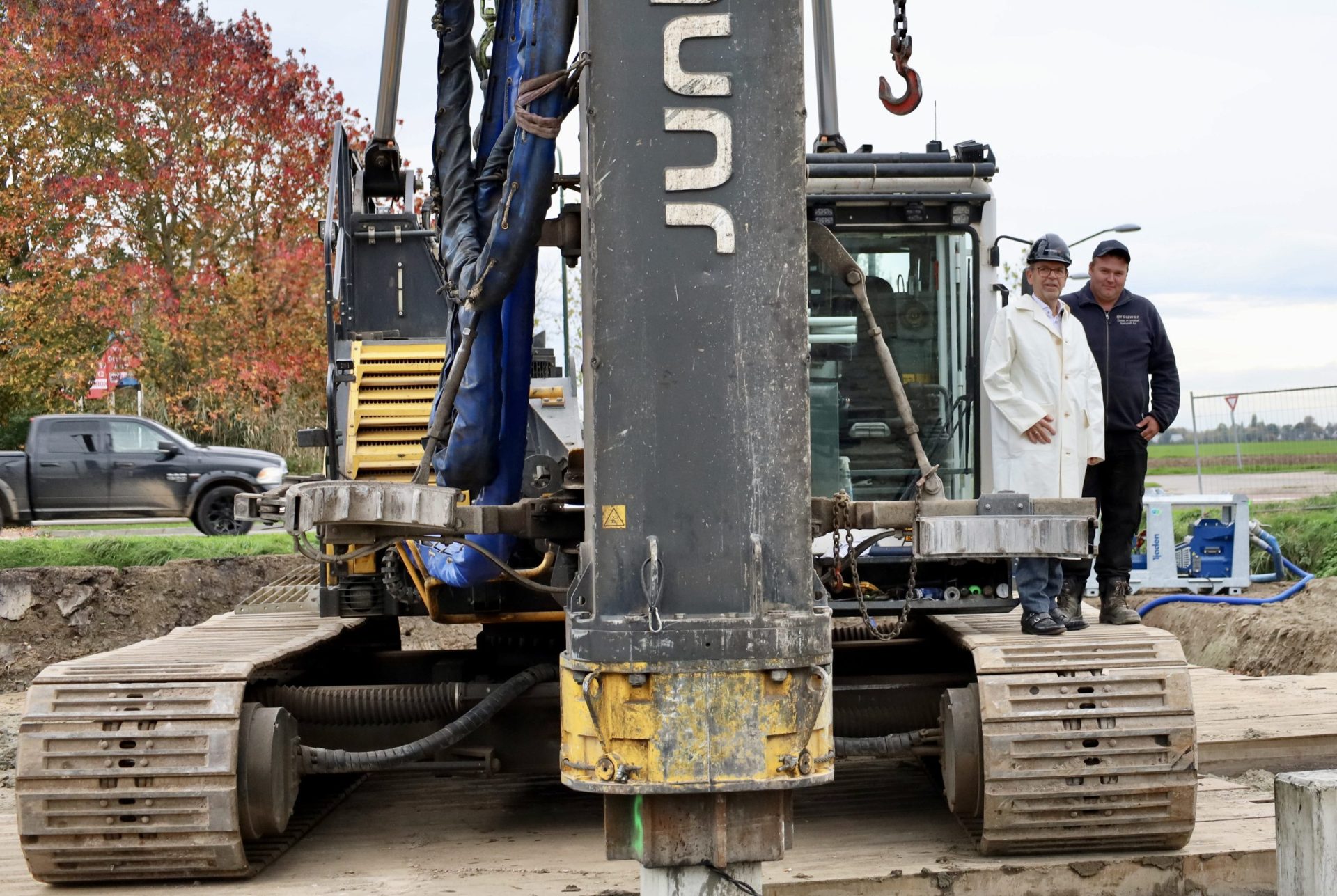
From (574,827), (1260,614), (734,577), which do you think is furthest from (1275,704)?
(734,577)

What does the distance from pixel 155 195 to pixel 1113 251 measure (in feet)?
60.4

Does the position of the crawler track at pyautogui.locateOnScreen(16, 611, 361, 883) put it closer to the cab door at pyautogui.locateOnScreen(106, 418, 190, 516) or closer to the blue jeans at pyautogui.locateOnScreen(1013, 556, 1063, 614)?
the blue jeans at pyautogui.locateOnScreen(1013, 556, 1063, 614)

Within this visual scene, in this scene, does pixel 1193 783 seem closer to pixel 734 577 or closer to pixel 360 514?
pixel 734 577

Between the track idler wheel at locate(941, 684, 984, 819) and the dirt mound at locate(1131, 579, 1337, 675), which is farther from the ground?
the track idler wheel at locate(941, 684, 984, 819)

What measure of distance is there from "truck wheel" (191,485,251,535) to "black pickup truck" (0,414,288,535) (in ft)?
0.06

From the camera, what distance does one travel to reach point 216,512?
68.4 ft

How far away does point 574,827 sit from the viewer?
22.2 feet

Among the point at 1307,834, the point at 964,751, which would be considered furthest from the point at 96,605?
the point at 1307,834

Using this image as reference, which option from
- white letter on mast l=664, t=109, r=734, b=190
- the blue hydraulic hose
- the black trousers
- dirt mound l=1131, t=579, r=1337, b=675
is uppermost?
white letter on mast l=664, t=109, r=734, b=190

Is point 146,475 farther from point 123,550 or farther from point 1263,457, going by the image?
point 1263,457

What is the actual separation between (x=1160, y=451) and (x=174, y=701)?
2401 cm

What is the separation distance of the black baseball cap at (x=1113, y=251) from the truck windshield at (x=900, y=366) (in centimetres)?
55

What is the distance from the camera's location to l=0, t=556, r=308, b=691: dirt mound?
1420 cm

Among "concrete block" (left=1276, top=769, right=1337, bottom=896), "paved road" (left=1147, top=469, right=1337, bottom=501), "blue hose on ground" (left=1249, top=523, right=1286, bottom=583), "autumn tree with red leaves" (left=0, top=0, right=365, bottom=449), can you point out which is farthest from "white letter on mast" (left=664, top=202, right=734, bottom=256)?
"autumn tree with red leaves" (left=0, top=0, right=365, bottom=449)
